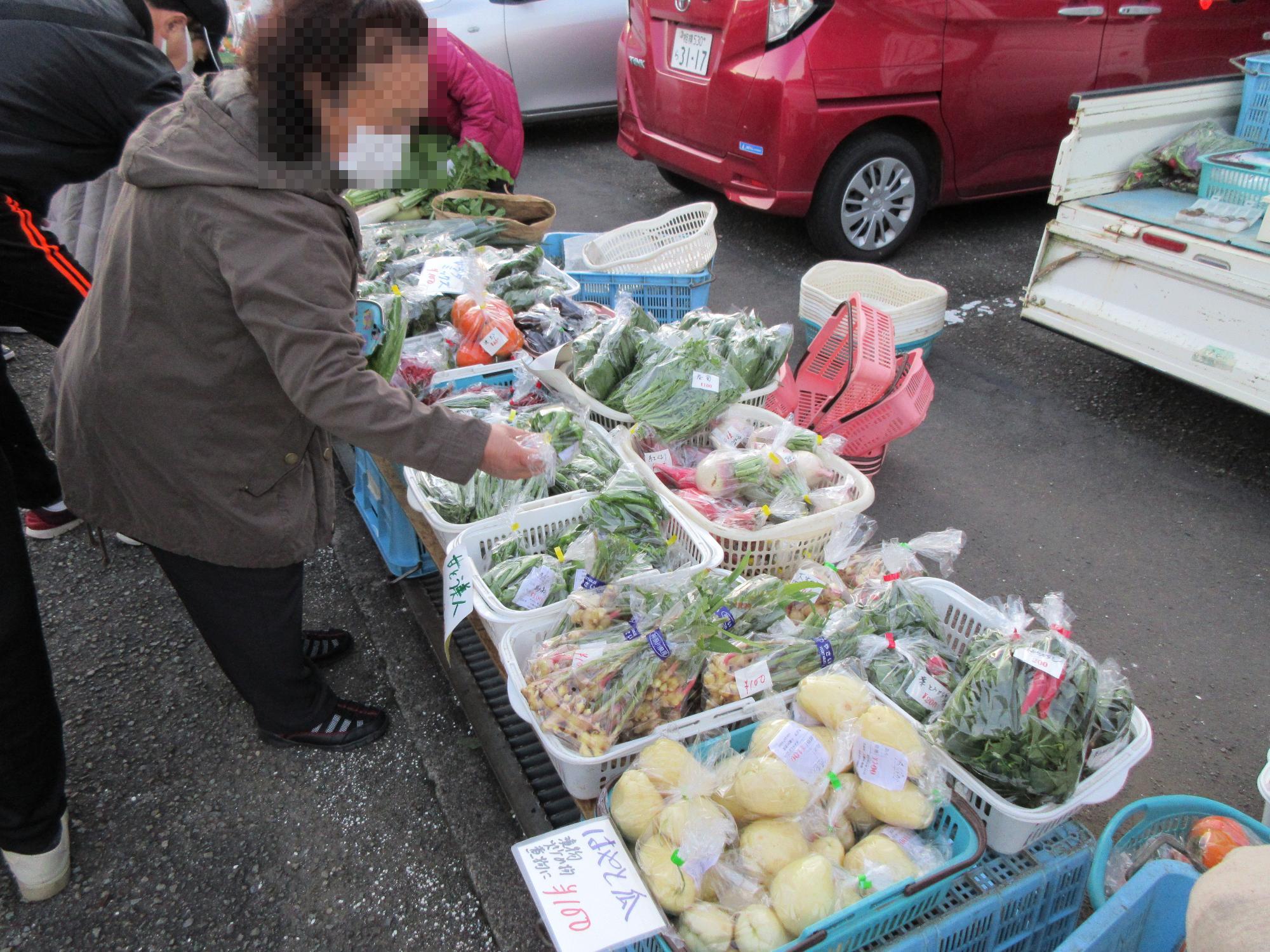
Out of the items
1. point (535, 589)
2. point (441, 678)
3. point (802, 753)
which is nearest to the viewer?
point (802, 753)

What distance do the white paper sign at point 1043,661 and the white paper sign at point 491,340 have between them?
2081mm

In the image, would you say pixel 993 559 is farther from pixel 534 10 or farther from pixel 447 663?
pixel 534 10

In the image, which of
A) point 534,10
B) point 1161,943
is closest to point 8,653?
point 1161,943

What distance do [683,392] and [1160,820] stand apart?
1.71 metres

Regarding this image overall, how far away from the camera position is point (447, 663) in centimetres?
285

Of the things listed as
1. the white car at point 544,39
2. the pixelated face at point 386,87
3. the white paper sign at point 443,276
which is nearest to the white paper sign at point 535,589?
the pixelated face at point 386,87

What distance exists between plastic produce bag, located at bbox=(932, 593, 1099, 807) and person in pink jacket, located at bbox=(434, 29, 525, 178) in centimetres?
351

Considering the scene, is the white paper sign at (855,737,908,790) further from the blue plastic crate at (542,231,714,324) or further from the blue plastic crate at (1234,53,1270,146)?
the blue plastic crate at (1234,53,1270,146)

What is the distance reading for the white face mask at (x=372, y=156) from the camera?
156cm

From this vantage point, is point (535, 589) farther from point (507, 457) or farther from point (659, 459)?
point (659, 459)

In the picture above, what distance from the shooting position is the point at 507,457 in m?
1.91

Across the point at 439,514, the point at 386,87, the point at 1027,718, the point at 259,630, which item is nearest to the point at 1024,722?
the point at 1027,718

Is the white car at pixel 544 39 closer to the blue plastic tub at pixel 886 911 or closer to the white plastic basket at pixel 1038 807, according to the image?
the white plastic basket at pixel 1038 807

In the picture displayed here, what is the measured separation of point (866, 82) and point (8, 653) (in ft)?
Answer: 16.4
